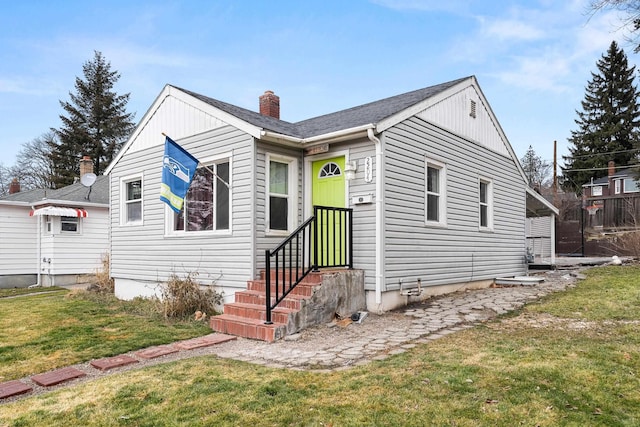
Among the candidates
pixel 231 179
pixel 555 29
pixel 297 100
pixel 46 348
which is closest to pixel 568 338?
pixel 231 179

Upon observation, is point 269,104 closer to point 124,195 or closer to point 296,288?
point 124,195

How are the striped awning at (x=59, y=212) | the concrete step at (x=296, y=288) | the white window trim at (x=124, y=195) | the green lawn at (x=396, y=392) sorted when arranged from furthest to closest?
the striped awning at (x=59, y=212), the white window trim at (x=124, y=195), the concrete step at (x=296, y=288), the green lawn at (x=396, y=392)

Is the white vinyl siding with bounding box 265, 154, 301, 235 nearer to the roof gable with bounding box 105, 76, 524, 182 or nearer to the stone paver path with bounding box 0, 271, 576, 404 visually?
the roof gable with bounding box 105, 76, 524, 182

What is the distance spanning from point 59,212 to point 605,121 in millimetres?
38213

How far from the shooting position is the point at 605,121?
3500cm

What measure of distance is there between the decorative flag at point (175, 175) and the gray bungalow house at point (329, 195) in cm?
77

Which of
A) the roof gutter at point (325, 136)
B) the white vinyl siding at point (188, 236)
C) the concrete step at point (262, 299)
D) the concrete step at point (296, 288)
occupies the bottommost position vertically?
the concrete step at point (262, 299)

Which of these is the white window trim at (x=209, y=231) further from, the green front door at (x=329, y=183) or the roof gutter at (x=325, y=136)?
the green front door at (x=329, y=183)

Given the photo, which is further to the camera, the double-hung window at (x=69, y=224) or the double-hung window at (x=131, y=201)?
the double-hung window at (x=69, y=224)

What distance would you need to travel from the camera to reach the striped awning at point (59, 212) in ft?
44.4

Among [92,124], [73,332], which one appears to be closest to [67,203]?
[73,332]

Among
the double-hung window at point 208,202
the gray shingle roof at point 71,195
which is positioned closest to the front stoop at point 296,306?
the double-hung window at point 208,202

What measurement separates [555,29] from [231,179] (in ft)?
34.8

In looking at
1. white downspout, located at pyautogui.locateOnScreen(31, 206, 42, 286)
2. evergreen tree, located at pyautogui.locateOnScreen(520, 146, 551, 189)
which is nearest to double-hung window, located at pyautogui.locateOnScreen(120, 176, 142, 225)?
white downspout, located at pyautogui.locateOnScreen(31, 206, 42, 286)
